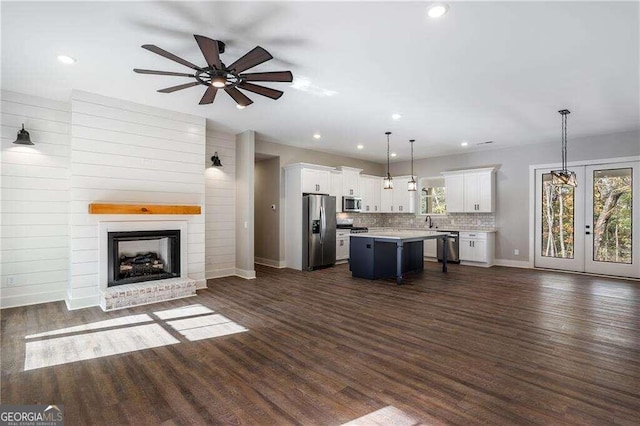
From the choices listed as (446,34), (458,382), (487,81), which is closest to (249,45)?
(446,34)

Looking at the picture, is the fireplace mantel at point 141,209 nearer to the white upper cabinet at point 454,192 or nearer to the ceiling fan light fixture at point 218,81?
the ceiling fan light fixture at point 218,81

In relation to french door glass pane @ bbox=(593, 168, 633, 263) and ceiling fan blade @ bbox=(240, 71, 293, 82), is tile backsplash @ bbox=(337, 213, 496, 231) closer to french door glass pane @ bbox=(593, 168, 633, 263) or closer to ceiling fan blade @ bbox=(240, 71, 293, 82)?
french door glass pane @ bbox=(593, 168, 633, 263)

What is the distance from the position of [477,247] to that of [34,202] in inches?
335

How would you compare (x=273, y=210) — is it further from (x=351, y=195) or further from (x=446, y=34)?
(x=446, y=34)

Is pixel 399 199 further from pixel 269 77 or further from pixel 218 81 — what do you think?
pixel 218 81

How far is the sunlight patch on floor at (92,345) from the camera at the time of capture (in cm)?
284

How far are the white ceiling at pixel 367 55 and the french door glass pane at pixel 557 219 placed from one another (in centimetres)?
183

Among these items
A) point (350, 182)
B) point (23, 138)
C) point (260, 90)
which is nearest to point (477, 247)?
point (350, 182)

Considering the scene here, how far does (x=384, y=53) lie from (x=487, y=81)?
158 cm

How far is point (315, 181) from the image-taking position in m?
7.59

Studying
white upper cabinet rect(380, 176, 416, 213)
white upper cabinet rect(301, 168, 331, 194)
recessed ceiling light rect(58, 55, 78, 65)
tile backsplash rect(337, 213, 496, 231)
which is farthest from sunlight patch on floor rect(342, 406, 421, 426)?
white upper cabinet rect(380, 176, 416, 213)

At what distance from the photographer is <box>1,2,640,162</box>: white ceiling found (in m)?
2.67

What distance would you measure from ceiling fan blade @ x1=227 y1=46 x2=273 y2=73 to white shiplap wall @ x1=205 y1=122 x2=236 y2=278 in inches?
134

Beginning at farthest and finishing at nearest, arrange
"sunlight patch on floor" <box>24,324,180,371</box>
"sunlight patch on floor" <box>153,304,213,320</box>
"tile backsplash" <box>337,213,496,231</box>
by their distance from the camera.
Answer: "tile backsplash" <box>337,213,496,231</box>, "sunlight patch on floor" <box>153,304,213,320</box>, "sunlight patch on floor" <box>24,324,180,371</box>
